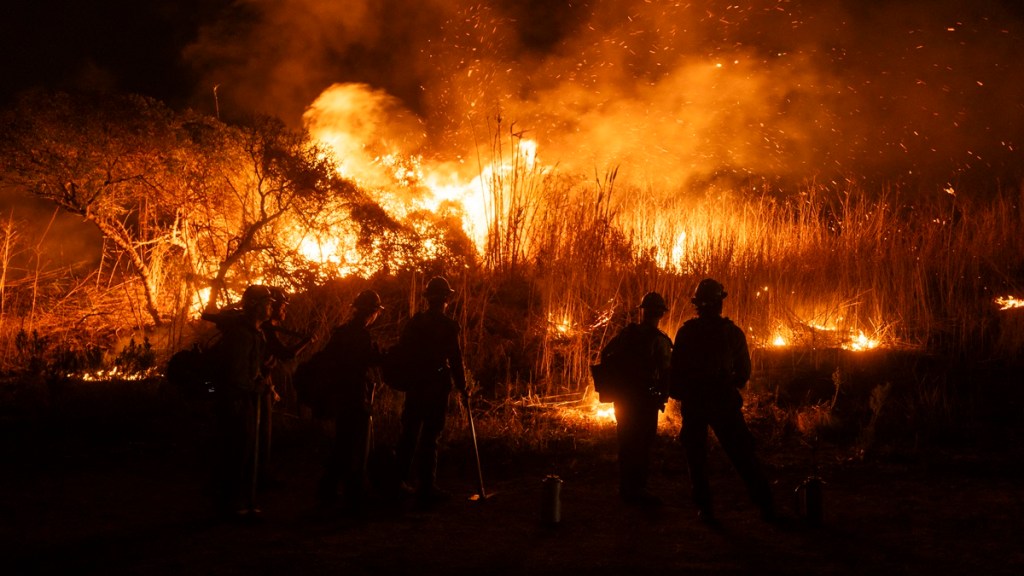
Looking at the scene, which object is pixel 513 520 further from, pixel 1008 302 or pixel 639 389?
pixel 1008 302

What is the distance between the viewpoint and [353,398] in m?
6.28

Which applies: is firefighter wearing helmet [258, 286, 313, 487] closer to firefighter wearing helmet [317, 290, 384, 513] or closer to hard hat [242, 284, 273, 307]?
hard hat [242, 284, 273, 307]

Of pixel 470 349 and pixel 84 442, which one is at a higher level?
pixel 470 349

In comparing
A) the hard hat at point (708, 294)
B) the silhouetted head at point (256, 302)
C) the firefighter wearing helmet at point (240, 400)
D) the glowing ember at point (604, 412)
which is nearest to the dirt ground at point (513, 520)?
the firefighter wearing helmet at point (240, 400)

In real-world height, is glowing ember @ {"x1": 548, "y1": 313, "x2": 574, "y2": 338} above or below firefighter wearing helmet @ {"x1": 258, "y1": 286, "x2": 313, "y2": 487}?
above

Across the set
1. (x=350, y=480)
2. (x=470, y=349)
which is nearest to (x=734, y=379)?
(x=350, y=480)

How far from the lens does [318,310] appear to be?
10984mm

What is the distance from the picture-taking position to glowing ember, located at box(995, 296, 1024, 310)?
11.8 metres

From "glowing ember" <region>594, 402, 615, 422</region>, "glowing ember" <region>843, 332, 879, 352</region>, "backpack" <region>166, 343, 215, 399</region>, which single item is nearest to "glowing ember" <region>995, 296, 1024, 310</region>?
"glowing ember" <region>843, 332, 879, 352</region>

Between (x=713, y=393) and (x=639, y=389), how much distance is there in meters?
0.83

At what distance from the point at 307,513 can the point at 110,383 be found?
5758 mm

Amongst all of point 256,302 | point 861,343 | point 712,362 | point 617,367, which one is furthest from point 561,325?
point 256,302

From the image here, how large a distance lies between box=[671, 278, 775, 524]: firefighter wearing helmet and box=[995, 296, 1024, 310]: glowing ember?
8.05 metres

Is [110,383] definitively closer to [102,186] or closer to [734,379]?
[102,186]
